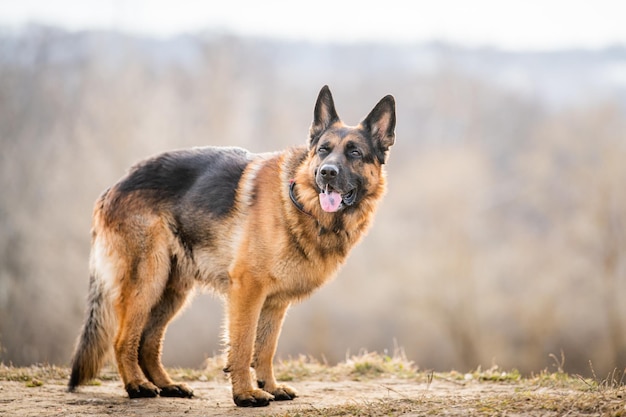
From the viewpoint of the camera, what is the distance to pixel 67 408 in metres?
5.57

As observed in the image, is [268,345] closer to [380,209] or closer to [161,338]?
[161,338]

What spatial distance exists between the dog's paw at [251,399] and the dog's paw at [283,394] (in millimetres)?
368

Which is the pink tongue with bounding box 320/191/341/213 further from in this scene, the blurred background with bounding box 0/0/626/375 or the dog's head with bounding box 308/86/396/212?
the blurred background with bounding box 0/0/626/375

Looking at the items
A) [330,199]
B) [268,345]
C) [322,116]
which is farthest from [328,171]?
[268,345]

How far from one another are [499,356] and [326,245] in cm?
2158

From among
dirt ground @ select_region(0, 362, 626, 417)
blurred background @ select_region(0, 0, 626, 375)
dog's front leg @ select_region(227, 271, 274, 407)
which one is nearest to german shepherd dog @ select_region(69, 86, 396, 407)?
dog's front leg @ select_region(227, 271, 274, 407)

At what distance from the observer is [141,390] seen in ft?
20.2

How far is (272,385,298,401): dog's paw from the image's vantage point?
244 inches

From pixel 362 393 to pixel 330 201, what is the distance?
2.13m

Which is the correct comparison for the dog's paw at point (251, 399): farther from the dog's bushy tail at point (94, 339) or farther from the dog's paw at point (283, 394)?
the dog's bushy tail at point (94, 339)

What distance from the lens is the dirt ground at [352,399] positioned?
4.66 m

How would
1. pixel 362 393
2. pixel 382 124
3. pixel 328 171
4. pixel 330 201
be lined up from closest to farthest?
pixel 328 171, pixel 330 201, pixel 382 124, pixel 362 393

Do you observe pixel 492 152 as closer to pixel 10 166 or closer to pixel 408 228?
pixel 408 228

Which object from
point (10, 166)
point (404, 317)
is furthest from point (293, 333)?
point (10, 166)
